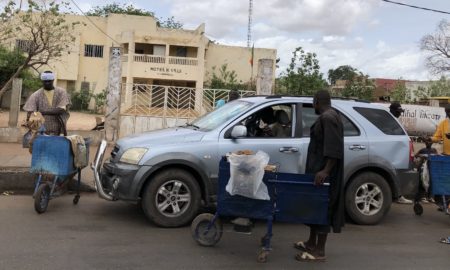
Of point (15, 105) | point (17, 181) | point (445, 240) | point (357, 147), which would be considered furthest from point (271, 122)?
point (15, 105)

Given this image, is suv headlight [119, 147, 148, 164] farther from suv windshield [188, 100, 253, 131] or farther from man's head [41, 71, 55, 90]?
man's head [41, 71, 55, 90]

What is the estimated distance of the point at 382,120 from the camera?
25.0ft

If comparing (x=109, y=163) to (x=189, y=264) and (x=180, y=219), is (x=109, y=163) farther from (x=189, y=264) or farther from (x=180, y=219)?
(x=189, y=264)

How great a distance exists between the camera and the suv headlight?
21.4 ft

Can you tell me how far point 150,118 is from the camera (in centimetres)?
1501

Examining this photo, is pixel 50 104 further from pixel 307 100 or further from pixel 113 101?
pixel 113 101

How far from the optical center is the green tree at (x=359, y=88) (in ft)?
70.7

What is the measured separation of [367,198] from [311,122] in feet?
4.41

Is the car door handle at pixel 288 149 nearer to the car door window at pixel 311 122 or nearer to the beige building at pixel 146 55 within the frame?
the car door window at pixel 311 122

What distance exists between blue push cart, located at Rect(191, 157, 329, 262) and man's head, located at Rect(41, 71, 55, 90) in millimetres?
3640

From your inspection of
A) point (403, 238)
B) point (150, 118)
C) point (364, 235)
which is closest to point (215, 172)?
point (364, 235)

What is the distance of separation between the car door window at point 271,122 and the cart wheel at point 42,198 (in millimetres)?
2813

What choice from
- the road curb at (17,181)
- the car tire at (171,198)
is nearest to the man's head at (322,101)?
the car tire at (171,198)

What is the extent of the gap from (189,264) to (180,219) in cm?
141
